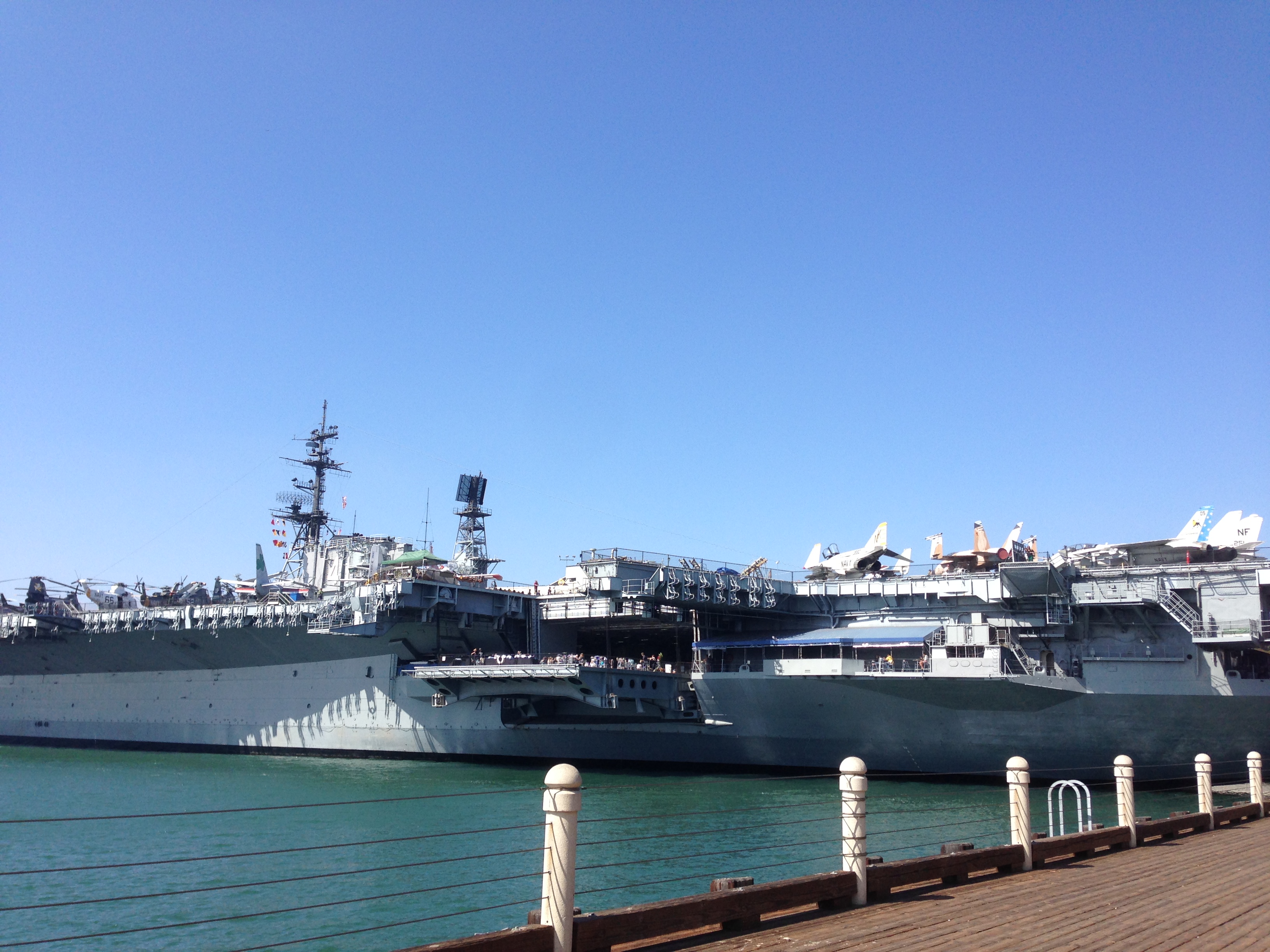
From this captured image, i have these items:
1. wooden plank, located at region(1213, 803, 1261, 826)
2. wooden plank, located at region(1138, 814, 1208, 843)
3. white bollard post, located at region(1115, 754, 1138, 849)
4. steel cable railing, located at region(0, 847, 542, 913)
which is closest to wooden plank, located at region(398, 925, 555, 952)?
steel cable railing, located at region(0, 847, 542, 913)

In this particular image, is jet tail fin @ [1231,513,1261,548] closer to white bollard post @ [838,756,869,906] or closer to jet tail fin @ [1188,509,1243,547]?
jet tail fin @ [1188,509,1243,547]

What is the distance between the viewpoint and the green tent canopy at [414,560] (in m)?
41.4

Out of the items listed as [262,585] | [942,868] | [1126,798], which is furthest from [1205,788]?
[262,585]

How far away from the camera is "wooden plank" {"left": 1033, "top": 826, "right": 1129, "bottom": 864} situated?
9.62 meters

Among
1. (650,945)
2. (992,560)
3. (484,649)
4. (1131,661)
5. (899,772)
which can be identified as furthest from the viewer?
(484,649)

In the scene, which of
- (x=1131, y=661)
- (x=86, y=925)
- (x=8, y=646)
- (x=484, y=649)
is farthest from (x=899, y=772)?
(x=8, y=646)

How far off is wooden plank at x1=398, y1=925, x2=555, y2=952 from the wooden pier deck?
660mm

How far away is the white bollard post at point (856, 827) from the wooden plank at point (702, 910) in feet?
0.30

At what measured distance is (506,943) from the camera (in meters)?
5.57

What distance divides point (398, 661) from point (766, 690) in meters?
14.5

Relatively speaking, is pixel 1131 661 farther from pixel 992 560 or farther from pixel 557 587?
pixel 557 587

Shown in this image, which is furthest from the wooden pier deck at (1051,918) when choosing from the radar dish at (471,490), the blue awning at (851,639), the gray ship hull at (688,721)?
the radar dish at (471,490)

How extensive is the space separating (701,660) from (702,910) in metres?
27.7

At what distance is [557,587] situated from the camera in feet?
126
